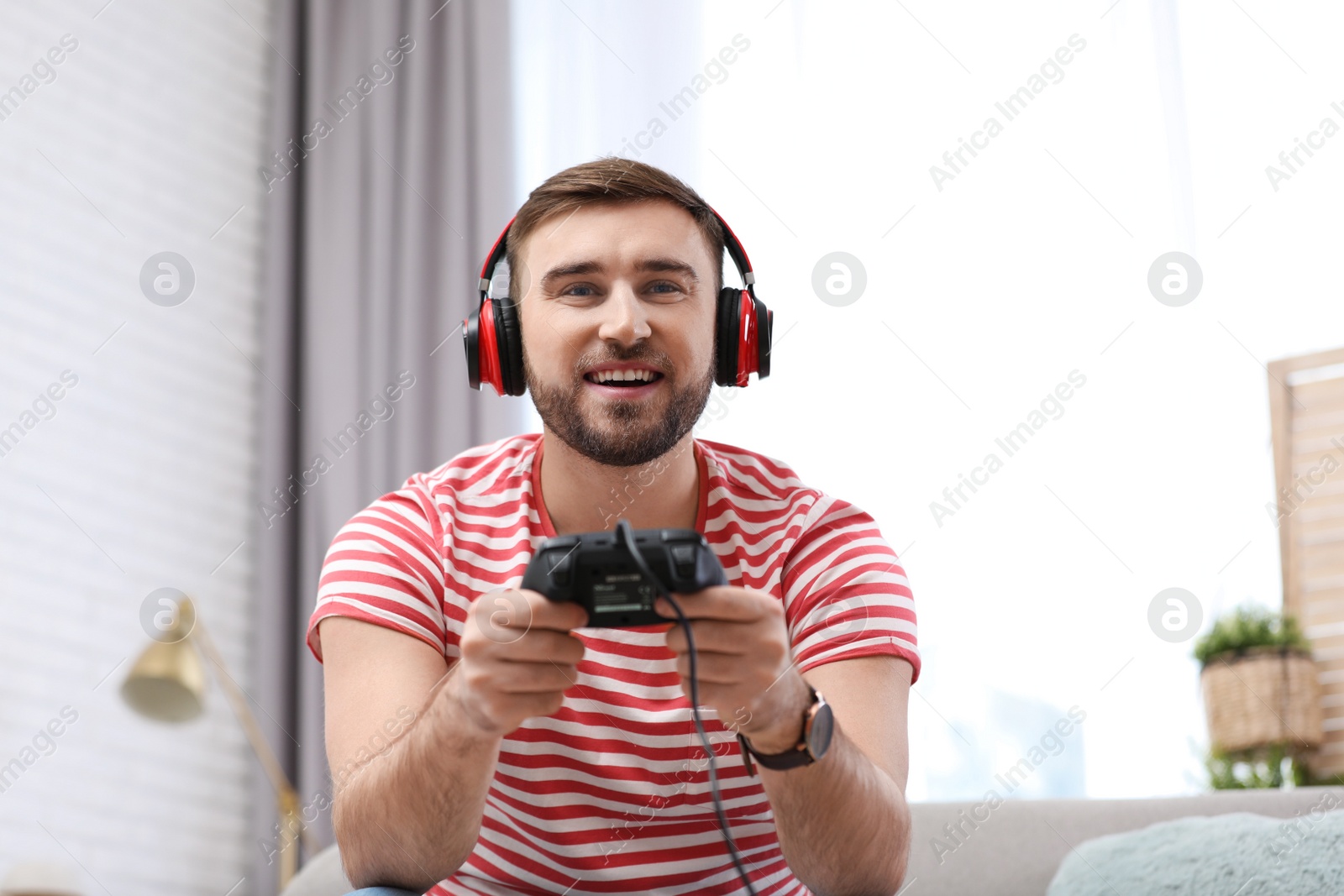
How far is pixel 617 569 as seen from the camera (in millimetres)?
923

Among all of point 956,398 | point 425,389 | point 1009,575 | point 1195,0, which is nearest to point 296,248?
point 425,389

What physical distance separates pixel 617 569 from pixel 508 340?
20.4 inches

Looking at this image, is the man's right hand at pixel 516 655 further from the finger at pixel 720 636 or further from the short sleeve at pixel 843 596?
the short sleeve at pixel 843 596

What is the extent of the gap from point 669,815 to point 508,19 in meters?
2.30

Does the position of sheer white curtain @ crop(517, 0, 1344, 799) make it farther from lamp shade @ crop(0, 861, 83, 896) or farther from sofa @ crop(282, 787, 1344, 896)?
lamp shade @ crop(0, 861, 83, 896)

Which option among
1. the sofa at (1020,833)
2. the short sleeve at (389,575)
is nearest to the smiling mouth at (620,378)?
the short sleeve at (389,575)

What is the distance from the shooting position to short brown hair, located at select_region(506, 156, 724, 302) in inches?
55.9

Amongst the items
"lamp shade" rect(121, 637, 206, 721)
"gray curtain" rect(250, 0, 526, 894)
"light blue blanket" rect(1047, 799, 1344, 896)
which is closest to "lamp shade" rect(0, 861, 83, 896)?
"lamp shade" rect(121, 637, 206, 721)

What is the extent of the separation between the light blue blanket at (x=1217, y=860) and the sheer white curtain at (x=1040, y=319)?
0.74m

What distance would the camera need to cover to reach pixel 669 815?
130 centimetres

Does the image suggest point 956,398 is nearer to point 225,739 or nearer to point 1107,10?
point 1107,10

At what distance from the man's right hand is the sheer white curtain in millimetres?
1507

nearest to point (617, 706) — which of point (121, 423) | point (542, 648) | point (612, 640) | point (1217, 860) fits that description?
point (612, 640)

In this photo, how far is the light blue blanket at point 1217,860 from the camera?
1.43m
